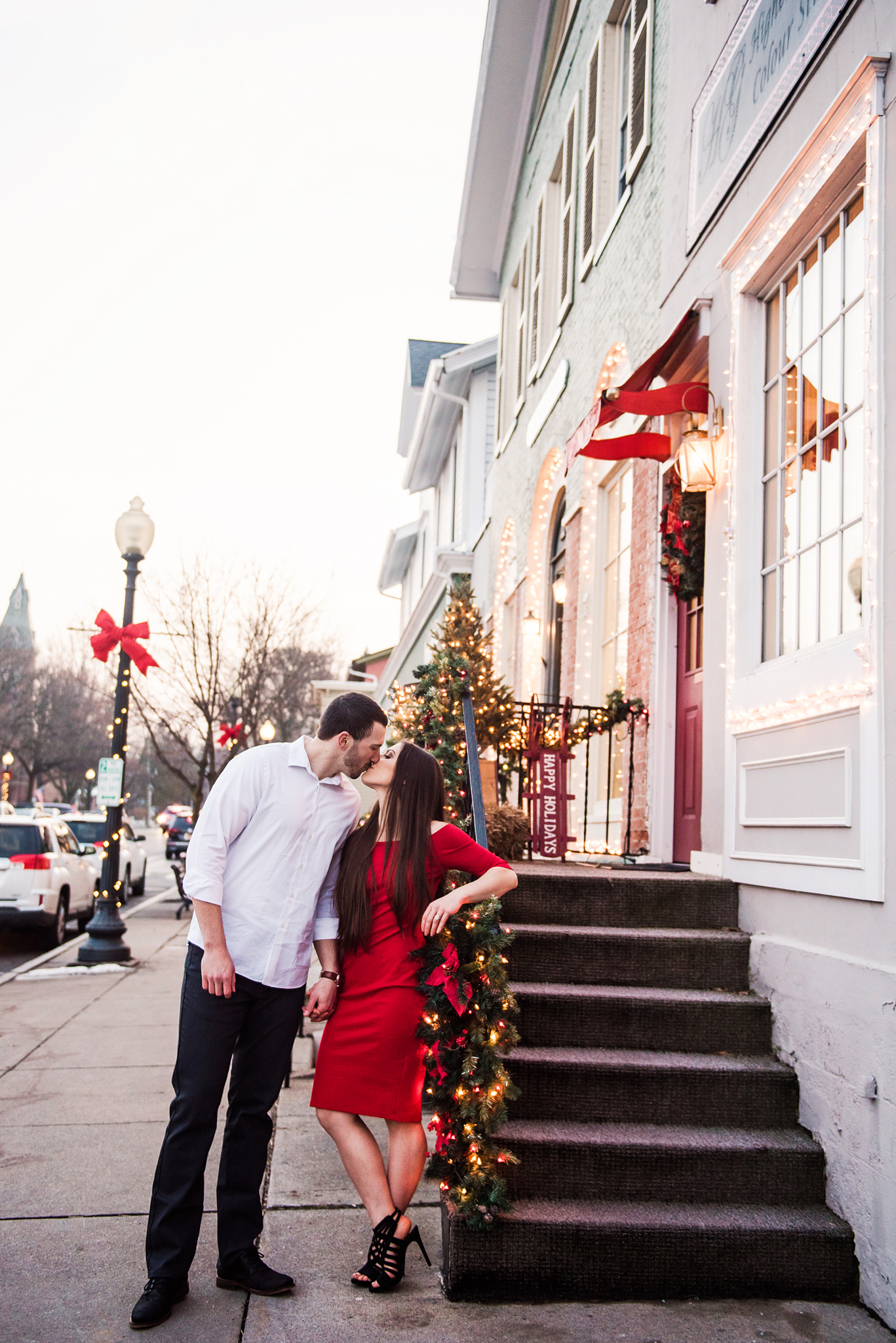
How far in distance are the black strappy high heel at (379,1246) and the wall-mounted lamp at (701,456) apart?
12.5 feet

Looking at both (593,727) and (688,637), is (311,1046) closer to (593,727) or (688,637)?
(593,727)

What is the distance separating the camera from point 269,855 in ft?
11.8

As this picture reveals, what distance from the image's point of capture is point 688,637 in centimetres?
698

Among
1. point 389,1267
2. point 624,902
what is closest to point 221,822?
point 389,1267

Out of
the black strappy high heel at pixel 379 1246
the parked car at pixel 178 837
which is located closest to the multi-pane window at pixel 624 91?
the black strappy high heel at pixel 379 1246

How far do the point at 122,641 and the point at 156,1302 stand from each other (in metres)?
9.16

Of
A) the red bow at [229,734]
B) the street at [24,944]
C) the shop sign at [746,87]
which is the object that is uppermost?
the shop sign at [746,87]

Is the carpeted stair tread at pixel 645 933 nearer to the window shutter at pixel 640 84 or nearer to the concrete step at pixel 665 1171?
the concrete step at pixel 665 1171

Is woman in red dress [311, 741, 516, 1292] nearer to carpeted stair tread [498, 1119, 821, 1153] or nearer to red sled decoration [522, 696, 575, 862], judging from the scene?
carpeted stair tread [498, 1119, 821, 1153]

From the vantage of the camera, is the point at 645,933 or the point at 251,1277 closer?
the point at 251,1277

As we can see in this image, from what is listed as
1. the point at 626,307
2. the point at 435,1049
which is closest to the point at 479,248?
the point at 626,307

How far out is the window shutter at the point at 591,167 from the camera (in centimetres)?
982

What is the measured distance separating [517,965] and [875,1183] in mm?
1709

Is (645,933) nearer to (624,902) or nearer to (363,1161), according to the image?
(624,902)
